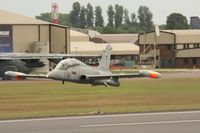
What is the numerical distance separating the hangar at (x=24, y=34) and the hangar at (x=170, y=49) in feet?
124

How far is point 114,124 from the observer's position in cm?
1705

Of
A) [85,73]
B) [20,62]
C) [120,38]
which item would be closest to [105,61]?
[85,73]

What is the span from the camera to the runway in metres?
15.7

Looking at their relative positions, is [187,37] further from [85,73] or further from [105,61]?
[85,73]

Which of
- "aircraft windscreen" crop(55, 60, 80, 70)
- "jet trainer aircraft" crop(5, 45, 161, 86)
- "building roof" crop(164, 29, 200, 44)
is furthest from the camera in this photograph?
"building roof" crop(164, 29, 200, 44)

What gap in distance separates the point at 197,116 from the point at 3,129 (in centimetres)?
629

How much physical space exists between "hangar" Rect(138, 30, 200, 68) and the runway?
108330 millimetres

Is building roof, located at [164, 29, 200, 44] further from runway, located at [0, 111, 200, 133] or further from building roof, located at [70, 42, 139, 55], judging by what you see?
runway, located at [0, 111, 200, 133]

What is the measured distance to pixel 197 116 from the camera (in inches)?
752

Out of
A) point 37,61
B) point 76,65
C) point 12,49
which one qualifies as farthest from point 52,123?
point 12,49

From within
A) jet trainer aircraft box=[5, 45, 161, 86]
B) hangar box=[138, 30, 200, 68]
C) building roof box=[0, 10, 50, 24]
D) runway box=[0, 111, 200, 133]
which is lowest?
runway box=[0, 111, 200, 133]

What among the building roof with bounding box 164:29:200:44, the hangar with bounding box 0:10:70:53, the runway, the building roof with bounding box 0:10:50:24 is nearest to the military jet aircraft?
the hangar with bounding box 0:10:70:53

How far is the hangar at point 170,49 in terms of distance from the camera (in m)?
128

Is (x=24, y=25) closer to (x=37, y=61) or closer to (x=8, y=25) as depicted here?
(x=8, y=25)
